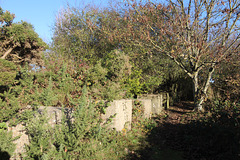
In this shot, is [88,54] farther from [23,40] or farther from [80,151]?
[80,151]

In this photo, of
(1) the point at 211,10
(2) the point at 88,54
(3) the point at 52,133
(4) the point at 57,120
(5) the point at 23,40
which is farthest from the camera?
(2) the point at 88,54

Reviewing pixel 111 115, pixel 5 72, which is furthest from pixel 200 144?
pixel 5 72

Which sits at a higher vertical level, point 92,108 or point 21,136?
point 92,108

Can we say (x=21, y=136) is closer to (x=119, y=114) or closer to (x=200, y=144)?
(x=119, y=114)

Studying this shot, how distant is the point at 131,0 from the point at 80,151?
827 centimetres

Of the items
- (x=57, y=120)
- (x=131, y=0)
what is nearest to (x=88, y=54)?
(x=131, y=0)

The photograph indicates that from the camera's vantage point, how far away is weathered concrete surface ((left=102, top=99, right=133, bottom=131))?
4758 mm

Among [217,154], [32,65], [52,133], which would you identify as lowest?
[217,154]

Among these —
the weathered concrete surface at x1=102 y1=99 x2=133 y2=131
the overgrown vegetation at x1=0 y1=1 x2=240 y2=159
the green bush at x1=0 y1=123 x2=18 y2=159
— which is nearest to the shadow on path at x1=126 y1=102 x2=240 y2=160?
the overgrown vegetation at x1=0 y1=1 x2=240 y2=159

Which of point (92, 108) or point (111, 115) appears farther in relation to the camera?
point (111, 115)

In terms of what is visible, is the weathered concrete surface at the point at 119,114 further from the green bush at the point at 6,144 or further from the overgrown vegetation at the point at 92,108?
the green bush at the point at 6,144

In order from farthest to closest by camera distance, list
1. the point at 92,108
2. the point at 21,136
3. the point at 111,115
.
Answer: the point at 111,115 → the point at 92,108 → the point at 21,136

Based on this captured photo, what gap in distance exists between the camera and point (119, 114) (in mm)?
5020

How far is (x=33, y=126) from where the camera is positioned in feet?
10.5
